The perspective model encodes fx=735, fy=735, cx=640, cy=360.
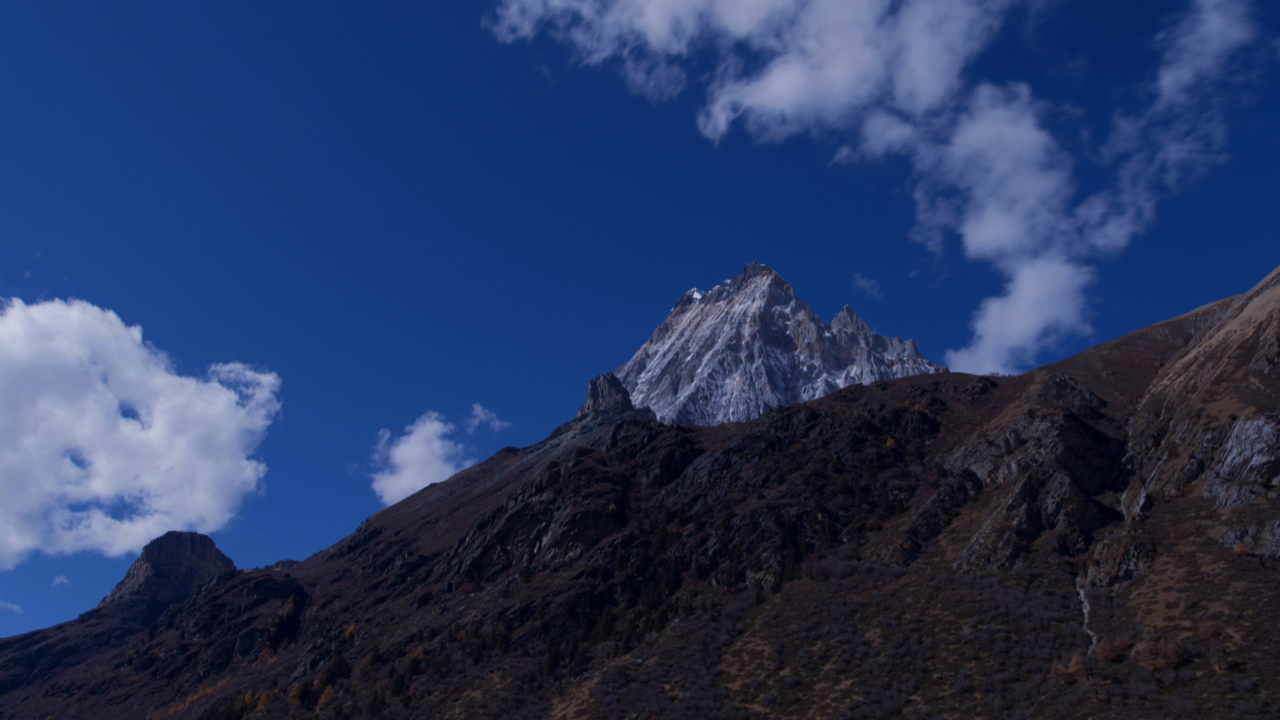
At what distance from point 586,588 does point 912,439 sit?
64.1 meters

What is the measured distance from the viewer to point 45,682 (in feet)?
622

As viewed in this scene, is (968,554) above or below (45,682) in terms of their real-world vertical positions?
below

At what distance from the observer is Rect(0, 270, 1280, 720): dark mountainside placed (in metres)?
64.8

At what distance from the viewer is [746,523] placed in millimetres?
114562

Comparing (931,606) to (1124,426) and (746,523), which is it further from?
(1124,426)

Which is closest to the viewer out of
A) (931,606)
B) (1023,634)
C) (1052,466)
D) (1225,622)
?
(1225,622)

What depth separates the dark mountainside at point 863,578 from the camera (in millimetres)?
64750

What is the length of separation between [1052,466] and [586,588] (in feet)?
219

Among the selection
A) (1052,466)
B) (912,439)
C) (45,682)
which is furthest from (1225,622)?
(45,682)

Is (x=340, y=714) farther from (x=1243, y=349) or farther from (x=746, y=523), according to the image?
(x=1243, y=349)

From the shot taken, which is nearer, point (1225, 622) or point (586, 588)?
point (1225, 622)

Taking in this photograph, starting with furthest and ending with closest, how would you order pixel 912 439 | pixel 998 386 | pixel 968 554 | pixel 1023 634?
pixel 998 386 < pixel 912 439 < pixel 968 554 < pixel 1023 634

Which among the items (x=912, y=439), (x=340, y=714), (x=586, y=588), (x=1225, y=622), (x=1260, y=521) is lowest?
(x=1225, y=622)

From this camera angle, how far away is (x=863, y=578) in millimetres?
90250
